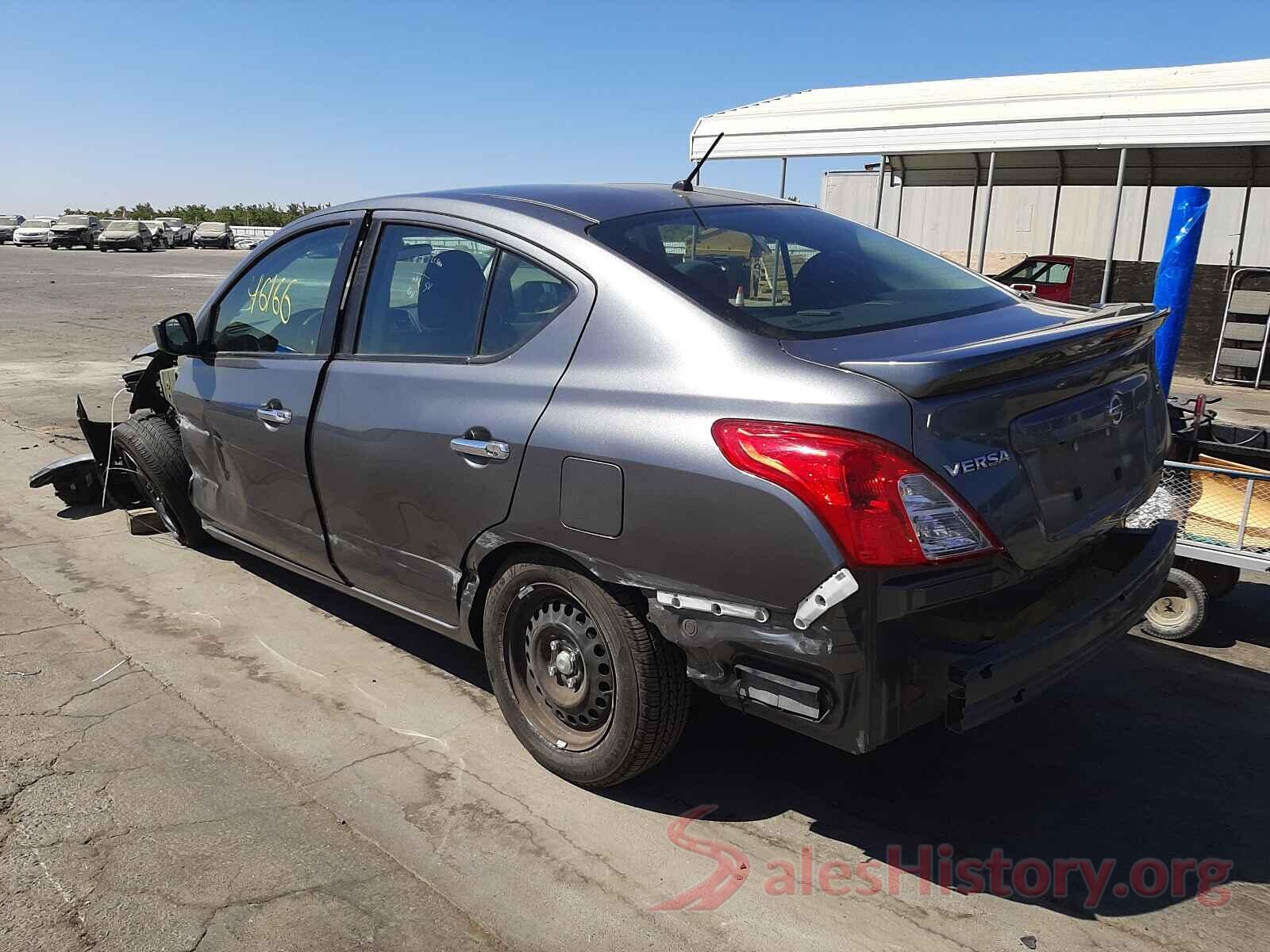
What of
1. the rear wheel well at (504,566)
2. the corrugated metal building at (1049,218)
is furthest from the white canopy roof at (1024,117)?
the rear wheel well at (504,566)

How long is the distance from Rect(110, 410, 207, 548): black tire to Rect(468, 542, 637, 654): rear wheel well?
2.30 meters

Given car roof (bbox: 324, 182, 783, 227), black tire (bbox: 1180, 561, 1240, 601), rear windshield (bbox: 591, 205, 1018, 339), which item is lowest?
black tire (bbox: 1180, 561, 1240, 601)

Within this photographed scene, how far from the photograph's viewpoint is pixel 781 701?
2615mm

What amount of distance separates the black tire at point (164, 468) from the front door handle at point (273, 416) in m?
1.22

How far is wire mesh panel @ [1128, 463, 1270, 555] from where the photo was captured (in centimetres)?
432

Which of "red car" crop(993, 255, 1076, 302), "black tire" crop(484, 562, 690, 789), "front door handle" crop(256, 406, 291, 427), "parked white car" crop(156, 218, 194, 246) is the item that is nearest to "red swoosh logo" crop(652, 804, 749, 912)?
"black tire" crop(484, 562, 690, 789)

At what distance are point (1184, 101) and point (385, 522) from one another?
908 centimetres

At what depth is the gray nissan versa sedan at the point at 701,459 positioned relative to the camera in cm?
247

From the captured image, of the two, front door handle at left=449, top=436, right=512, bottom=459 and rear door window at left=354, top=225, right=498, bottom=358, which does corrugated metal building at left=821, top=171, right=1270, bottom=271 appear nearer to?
rear door window at left=354, top=225, right=498, bottom=358

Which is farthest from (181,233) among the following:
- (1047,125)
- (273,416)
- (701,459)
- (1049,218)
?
(701,459)

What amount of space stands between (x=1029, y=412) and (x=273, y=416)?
2.82 metres

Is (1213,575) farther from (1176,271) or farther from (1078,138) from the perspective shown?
(1078,138)

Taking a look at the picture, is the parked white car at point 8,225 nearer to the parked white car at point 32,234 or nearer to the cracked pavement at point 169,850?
the parked white car at point 32,234

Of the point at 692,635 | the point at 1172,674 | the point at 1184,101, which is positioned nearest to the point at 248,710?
the point at 692,635
